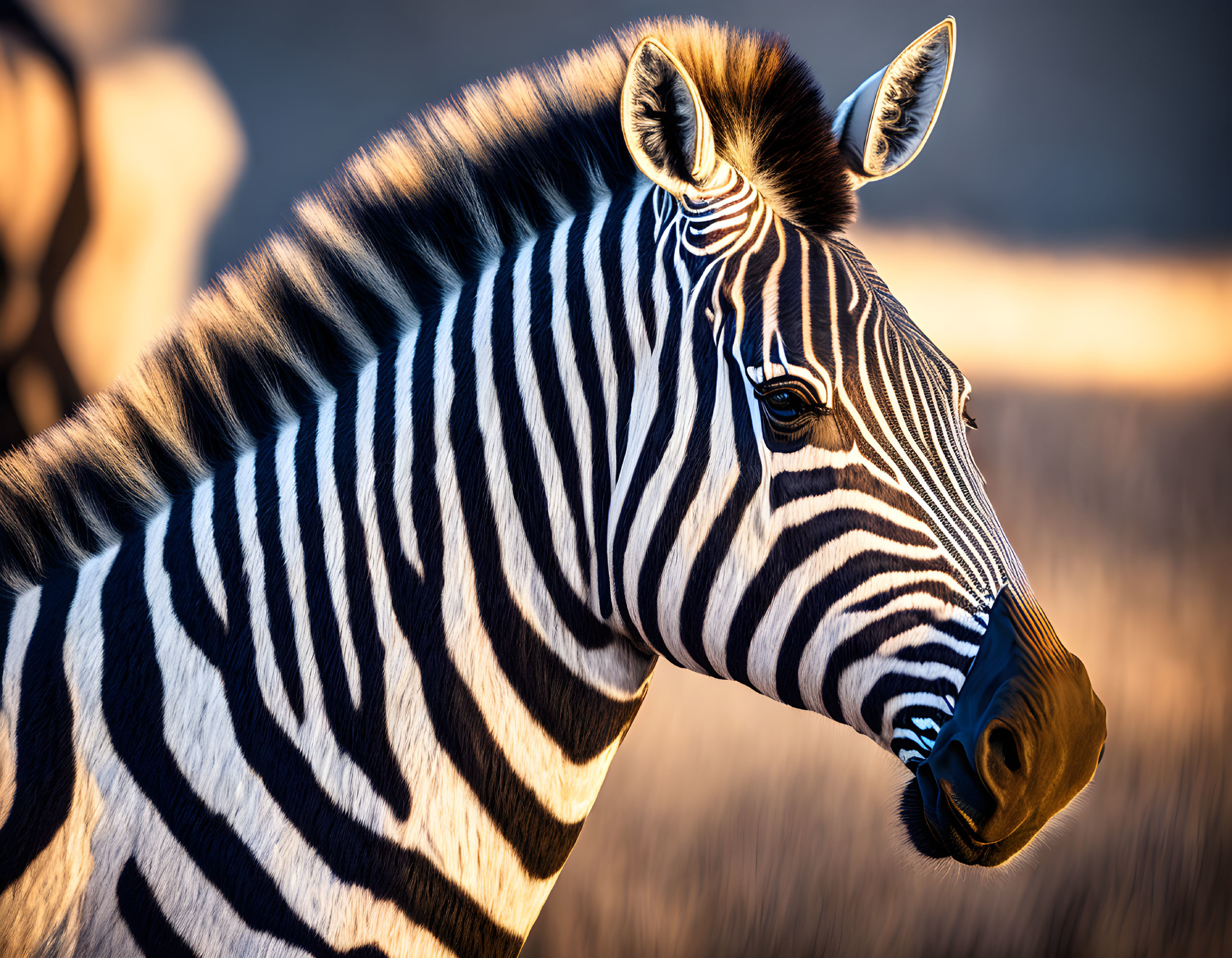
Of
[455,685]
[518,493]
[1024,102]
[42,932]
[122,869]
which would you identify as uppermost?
[1024,102]

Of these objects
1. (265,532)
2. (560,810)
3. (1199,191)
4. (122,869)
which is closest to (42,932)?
(122,869)

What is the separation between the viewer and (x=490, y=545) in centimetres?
98

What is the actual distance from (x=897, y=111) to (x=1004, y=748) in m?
1.03

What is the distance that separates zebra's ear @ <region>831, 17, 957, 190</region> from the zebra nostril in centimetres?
84

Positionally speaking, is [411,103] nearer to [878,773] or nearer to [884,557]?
[884,557]

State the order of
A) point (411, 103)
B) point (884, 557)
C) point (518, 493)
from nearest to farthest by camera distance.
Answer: point (884, 557)
point (518, 493)
point (411, 103)

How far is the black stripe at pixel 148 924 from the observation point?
2.99ft

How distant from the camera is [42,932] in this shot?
0.89m

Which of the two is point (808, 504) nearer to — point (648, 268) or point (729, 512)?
point (729, 512)

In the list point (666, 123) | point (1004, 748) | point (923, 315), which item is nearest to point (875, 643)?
point (1004, 748)

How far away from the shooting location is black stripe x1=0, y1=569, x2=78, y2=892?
2.93 ft

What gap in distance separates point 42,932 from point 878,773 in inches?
96.6

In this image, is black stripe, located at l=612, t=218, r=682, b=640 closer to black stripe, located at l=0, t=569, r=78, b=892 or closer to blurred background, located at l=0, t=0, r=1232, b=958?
black stripe, located at l=0, t=569, r=78, b=892

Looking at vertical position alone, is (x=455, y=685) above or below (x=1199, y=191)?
below
